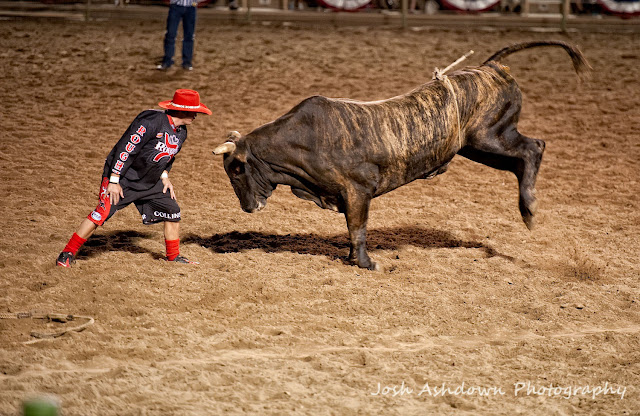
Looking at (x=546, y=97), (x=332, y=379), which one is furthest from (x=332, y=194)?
(x=546, y=97)

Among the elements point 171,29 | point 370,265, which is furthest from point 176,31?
point 370,265

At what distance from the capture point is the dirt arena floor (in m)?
4.70

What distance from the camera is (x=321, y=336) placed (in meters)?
5.44

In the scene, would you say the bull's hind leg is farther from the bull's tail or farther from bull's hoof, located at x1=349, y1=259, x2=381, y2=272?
bull's hoof, located at x1=349, y1=259, x2=381, y2=272

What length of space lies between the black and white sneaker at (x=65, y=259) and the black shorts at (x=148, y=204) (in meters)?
0.37

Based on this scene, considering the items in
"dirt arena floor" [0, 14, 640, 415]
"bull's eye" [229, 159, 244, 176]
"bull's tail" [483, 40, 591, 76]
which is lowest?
"dirt arena floor" [0, 14, 640, 415]

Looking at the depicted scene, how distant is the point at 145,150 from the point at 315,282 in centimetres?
172

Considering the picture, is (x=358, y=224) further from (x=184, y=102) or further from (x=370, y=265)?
(x=184, y=102)

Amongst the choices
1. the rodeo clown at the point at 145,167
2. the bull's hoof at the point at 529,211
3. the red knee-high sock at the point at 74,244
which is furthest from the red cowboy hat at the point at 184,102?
the bull's hoof at the point at 529,211

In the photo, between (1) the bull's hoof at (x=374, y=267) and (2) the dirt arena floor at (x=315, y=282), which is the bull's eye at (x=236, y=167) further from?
(1) the bull's hoof at (x=374, y=267)

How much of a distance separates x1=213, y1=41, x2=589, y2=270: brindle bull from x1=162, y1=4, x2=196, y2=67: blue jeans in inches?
292

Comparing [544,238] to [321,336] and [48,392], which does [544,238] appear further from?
[48,392]

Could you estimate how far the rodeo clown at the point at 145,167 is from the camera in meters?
6.09

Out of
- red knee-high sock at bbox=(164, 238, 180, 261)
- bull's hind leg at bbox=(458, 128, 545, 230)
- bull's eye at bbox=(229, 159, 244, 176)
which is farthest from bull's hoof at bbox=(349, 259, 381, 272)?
red knee-high sock at bbox=(164, 238, 180, 261)
